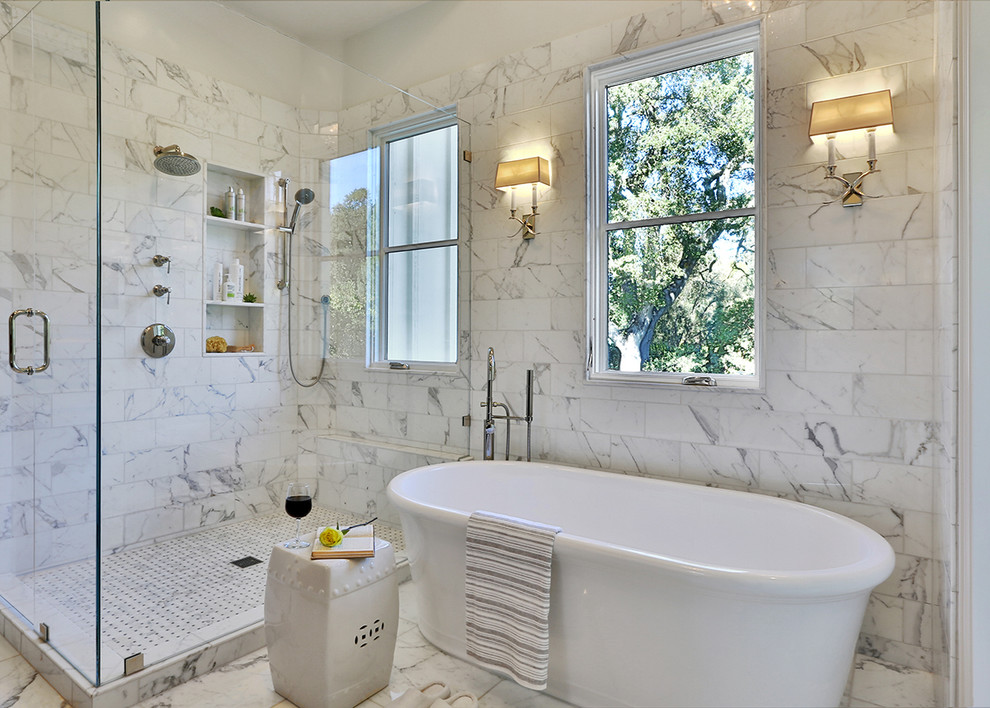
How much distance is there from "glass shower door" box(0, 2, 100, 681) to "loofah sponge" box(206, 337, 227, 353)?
1.74ft

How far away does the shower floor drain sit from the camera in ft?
8.49

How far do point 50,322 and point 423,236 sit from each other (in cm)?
186

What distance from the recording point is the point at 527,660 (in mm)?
1869

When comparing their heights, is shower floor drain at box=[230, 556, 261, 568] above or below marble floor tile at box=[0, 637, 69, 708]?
above

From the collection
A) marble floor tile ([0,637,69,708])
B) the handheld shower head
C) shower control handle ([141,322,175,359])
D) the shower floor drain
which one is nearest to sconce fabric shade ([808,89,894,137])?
the handheld shower head

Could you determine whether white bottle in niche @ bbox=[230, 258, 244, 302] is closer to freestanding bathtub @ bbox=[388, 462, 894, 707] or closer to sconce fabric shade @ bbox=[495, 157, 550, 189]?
freestanding bathtub @ bbox=[388, 462, 894, 707]

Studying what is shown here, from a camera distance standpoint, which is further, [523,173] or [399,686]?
[523,173]

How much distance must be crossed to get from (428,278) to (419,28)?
1.66m

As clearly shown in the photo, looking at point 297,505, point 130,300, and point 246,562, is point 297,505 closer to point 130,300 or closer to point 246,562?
point 246,562

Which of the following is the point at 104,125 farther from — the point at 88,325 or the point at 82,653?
the point at 82,653

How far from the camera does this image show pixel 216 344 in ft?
8.78

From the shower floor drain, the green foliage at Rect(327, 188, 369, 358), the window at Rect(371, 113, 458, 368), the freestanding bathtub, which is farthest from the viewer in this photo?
the window at Rect(371, 113, 458, 368)

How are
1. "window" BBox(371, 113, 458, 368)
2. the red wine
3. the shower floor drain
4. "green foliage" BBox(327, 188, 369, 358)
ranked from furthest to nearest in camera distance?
1. "window" BBox(371, 113, 458, 368)
2. "green foliage" BBox(327, 188, 369, 358)
3. the shower floor drain
4. the red wine

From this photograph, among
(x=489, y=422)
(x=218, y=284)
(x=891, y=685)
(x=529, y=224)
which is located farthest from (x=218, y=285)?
(x=891, y=685)
